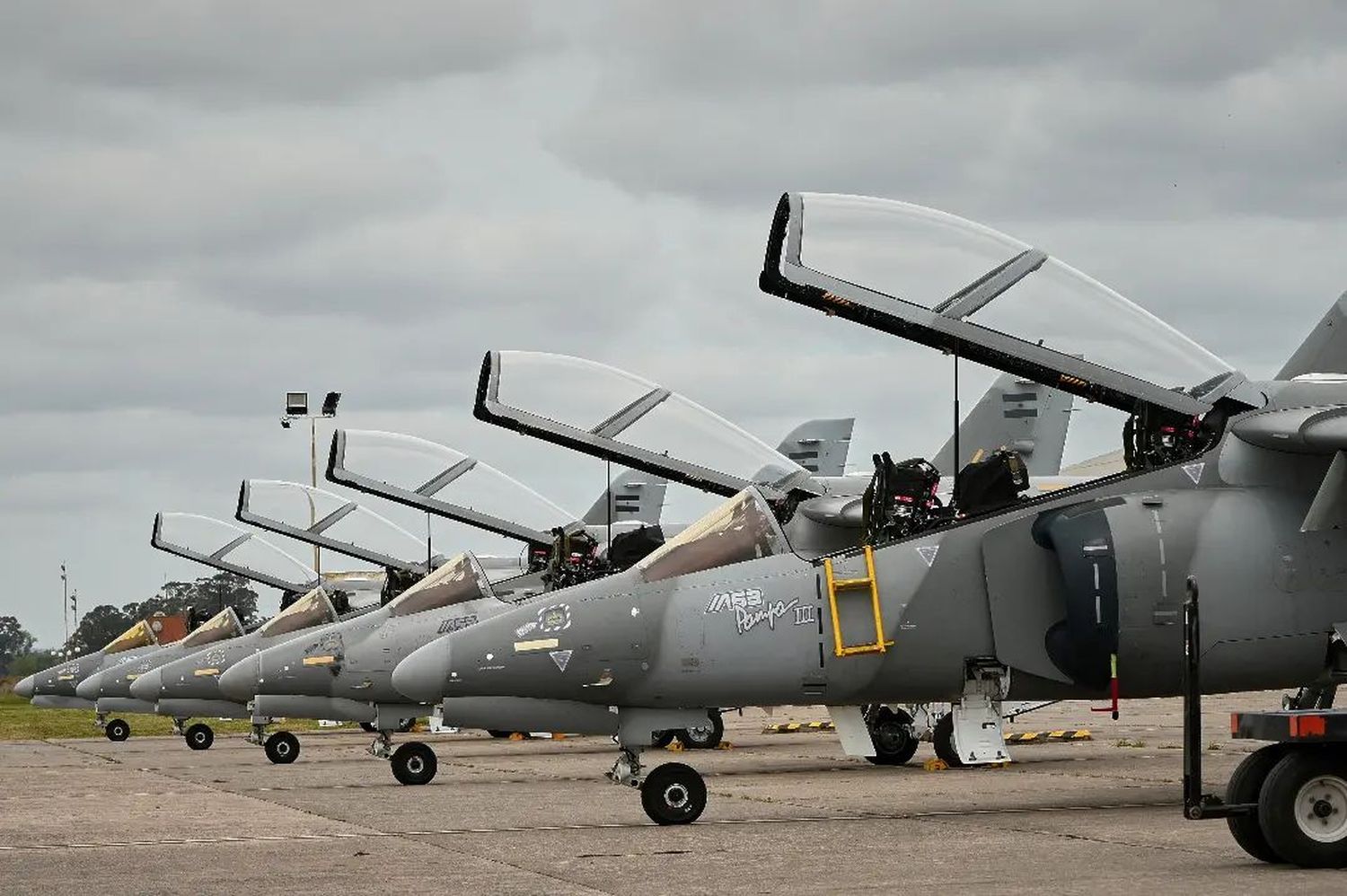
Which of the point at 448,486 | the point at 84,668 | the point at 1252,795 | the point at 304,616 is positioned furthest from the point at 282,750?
the point at 1252,795

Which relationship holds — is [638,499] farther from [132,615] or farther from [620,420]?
[132,615]

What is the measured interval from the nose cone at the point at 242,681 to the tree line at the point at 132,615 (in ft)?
23.0

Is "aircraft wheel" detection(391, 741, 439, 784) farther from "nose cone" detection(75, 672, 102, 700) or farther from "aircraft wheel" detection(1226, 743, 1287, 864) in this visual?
"nose cone" detection(75, 672, 102, 700)

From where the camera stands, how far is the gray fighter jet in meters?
12.9

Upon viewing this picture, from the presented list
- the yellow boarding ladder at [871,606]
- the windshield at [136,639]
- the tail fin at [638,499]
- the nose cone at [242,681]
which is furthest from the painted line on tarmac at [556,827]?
the windshield at [136,639]

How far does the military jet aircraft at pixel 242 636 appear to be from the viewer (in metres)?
25.8

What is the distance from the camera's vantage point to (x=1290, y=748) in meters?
9.68

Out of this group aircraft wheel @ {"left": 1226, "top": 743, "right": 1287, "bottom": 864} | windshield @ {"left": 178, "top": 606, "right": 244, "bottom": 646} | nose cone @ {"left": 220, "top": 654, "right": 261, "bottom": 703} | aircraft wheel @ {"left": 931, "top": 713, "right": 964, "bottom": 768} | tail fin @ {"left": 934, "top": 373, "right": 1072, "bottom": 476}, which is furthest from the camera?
windshield @ {"left": 178, "top": 606, "right": 244, "bottom": 646}

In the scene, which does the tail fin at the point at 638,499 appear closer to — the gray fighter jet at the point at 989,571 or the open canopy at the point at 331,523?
the open canopy at the point at 331,523

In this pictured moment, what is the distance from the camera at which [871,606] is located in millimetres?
13000

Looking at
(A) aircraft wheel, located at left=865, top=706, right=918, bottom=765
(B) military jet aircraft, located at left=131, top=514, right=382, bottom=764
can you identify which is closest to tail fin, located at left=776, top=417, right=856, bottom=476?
(B) military jet aircraft, located at left=131, top=514, right=382, bottom=764

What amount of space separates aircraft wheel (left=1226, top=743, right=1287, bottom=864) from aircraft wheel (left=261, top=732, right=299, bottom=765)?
14.9m

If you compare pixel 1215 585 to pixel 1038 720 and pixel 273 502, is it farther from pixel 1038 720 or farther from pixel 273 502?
pixel 273 502

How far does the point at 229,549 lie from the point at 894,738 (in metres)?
17.3
